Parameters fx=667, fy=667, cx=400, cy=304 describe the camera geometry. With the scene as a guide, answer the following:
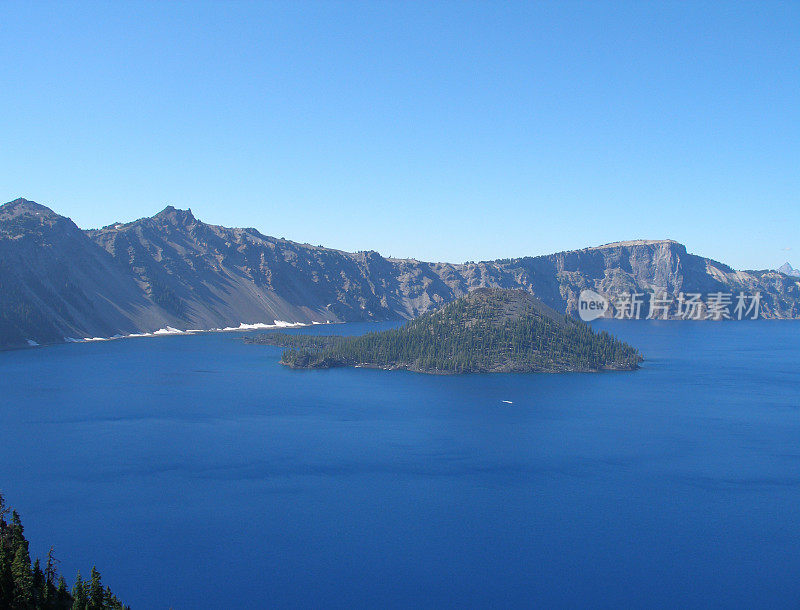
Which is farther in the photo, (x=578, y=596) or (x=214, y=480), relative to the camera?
(x=214, y=480)

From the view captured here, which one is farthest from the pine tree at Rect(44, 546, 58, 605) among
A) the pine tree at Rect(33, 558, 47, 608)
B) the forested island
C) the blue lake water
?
the blue lake water

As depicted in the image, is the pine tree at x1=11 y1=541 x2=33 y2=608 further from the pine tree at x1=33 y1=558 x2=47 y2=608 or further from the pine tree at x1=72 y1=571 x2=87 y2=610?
the pine tree at x1=72 y1=571 x2=87 y2=610

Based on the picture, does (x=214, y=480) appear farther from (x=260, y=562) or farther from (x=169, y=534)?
A: (x=260, y=562)

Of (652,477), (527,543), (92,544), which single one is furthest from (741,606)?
(92,544)

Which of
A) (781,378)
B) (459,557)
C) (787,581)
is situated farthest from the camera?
(781,378)

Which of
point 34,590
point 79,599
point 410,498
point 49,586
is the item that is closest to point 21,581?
point 34,590

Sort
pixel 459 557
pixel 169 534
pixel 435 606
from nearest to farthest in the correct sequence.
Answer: pixel 435 606 → pixel 459 557 → pixel 169 534

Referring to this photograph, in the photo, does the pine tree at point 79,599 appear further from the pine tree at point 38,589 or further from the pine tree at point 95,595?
the pine tree at point 38,589

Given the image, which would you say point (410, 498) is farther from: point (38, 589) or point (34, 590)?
point (34, 590)

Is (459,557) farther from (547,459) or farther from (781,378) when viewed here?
(781,378)
